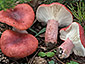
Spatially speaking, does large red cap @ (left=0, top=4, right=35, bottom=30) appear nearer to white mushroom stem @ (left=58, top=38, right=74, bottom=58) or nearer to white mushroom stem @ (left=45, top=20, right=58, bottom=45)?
white mushroom stem @ (left=45, top=20, right=58, bottom=45)

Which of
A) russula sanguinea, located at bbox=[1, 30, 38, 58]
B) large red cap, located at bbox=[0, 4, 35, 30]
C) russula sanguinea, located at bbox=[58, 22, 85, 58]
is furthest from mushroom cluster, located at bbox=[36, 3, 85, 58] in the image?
russula sanguinea, located at bbox=[1, 30, 38, 58]

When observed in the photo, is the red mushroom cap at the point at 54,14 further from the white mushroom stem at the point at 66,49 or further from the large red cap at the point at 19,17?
the white mushroom stem at the point at 66,49

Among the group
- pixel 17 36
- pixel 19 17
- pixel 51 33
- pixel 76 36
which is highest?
pixel 19 17

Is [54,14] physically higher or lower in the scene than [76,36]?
higher

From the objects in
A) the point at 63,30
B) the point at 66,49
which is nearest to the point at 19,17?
the point at 63,30

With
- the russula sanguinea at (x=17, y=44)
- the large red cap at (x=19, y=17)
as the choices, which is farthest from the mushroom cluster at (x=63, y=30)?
the russula sanguinea at (x=17, y=44)

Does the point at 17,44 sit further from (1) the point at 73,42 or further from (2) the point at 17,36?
(1) the point at 73,42

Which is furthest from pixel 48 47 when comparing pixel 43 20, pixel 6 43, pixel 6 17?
pixel 6 17
